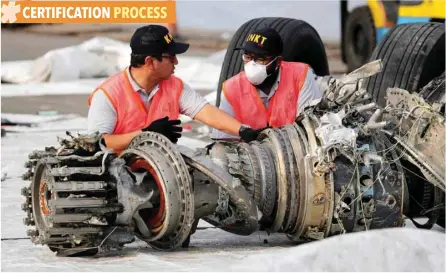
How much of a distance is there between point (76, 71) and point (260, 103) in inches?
326

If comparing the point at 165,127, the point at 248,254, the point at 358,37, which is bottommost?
the point at 358,37

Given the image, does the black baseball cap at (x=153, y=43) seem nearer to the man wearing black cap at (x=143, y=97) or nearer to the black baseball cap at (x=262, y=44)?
the man wearing black cap at (x=143, y=97)

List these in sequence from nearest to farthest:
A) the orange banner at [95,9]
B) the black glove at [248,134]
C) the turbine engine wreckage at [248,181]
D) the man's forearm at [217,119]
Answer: the turbine engine wreckage at [248,181] → the black glove at [248,134] → the man's forearm at [217,119] → the orange banner at [95,9]

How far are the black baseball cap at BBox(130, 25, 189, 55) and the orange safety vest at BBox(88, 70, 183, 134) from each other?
0.20m

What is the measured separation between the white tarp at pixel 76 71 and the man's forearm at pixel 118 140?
821cm

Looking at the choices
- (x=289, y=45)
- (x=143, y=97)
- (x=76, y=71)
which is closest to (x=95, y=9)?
(x=76, y=71)

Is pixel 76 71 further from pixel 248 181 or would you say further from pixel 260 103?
pixel 248 181

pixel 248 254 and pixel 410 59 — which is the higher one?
pixel 410 59

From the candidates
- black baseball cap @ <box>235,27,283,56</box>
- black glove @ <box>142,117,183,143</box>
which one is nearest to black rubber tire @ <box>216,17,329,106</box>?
black baseball cap @ <box>235,27,283,56</box>

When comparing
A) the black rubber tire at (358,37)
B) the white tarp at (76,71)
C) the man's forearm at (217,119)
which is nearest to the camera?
the man's forearm at (217,119)

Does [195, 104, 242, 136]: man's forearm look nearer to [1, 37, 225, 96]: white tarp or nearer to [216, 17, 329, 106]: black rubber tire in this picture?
[216, 17, 329, 106]: black rubber tire

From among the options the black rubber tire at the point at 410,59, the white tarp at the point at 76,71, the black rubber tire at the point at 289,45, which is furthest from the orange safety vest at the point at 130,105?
the white tarp at the point at 76,71

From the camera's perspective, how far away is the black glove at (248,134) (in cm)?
714

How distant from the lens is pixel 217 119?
293 inches
